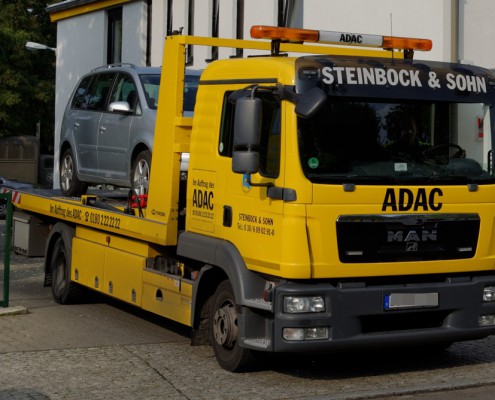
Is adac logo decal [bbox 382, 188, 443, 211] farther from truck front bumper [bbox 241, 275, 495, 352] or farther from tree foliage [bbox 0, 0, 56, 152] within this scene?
tree foliage [bbox 0, 0, 56, 152]

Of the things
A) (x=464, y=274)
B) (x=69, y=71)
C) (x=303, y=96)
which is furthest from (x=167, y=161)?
(x=69, y=71)

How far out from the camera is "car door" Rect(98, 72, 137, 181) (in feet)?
39.0

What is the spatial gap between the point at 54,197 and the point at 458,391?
21.0 feet

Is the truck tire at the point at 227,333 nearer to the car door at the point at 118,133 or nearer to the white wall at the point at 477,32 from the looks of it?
the car door at the point at 118,133

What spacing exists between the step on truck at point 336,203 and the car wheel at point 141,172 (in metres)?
1.95

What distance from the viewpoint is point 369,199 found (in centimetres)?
809

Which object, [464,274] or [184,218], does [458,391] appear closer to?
[464,274]

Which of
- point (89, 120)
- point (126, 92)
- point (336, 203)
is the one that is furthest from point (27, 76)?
point (336, 203)

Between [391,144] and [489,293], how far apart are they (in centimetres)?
148

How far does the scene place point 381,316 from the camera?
8289 mm

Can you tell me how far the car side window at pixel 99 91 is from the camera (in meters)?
12.7

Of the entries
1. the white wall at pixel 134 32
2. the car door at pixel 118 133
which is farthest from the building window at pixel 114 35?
the car door at pixel 118 133

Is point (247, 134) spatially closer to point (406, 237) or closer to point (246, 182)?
point (246, 182)

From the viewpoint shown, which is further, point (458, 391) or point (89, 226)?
point (89, 226)
